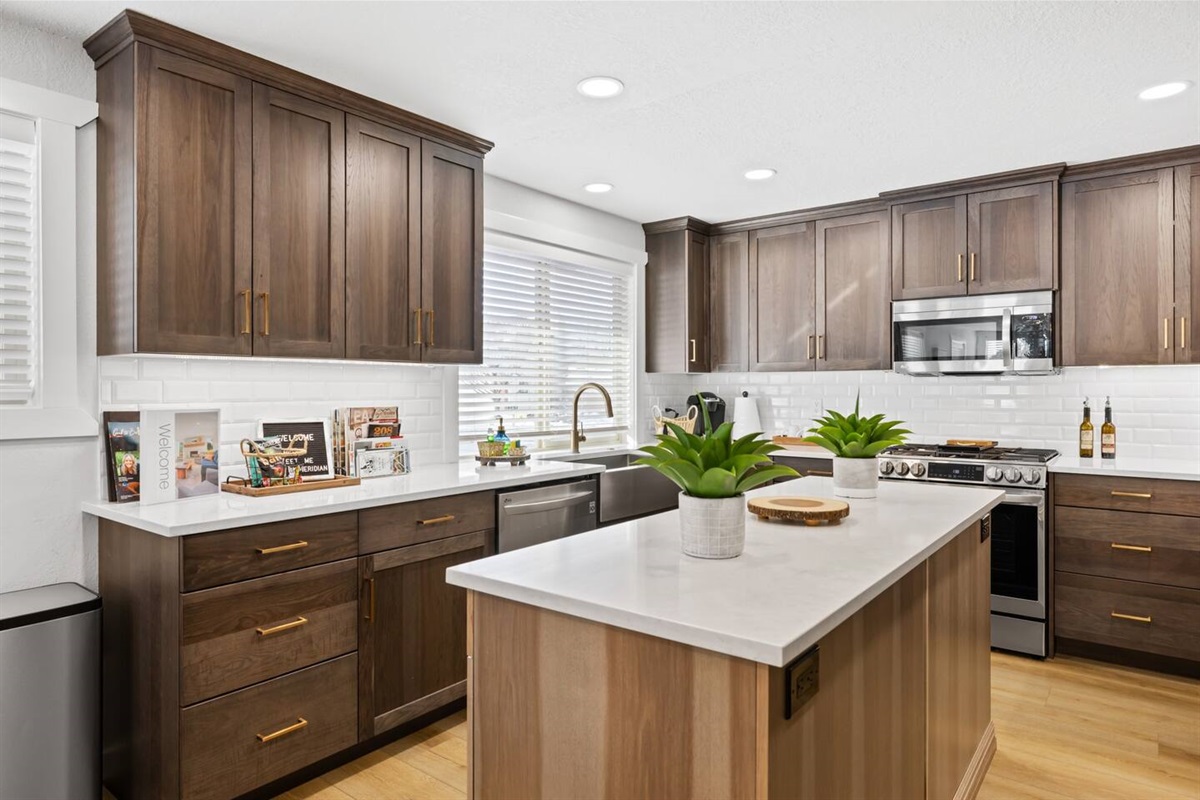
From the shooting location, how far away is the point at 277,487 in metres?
2.64

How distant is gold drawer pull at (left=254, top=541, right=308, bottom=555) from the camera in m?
2.23

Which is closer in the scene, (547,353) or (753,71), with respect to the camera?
(753,71)

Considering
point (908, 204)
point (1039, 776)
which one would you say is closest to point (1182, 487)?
point (1039, 776)

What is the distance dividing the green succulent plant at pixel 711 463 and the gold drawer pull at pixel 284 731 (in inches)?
62.4

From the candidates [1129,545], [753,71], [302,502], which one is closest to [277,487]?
[302,502]

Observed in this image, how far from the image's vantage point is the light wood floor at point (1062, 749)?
2.40 metres

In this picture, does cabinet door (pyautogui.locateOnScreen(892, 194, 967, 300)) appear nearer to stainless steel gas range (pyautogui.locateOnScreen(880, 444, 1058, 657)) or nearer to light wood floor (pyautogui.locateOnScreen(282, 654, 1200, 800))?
stainless steel gas range (pyautogui.locateOnScreen(880, 444, 1058, 657))

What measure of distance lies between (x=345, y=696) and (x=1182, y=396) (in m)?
4.22

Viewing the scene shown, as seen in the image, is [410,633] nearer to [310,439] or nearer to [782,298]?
[310,439]

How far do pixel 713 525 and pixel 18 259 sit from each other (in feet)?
7.72

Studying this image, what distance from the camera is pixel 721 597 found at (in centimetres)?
132

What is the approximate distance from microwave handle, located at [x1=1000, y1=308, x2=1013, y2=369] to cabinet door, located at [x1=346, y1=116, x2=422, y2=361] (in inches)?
121

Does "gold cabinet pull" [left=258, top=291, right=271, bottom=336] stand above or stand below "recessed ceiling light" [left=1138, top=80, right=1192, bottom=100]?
below

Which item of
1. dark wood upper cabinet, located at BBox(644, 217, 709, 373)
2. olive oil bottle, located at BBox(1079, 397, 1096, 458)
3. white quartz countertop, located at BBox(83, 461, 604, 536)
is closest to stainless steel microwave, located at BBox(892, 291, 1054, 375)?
olive oil bottle, located at BBox(1079, 397, 1096, 458)
